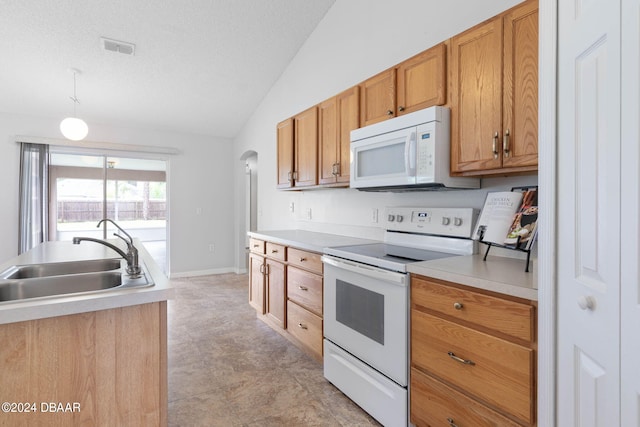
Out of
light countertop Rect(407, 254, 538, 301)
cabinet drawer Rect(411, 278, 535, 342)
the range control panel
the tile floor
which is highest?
the range control panel

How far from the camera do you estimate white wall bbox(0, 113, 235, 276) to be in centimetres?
509

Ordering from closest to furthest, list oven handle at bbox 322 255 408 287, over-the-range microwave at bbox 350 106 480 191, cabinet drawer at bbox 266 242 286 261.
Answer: oven handle at bbox 322 255 408 287
over-the-range microwave at bbox 350 106 480 191
cabinet drawer at bbox 266 242 286 261

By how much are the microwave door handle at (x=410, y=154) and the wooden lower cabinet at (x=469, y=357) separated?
2.06 feet

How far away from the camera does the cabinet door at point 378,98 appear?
2.13 meters

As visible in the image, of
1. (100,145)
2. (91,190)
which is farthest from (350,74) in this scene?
(91,190)

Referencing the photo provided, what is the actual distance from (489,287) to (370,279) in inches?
26.8

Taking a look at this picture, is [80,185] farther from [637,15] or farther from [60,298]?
[637,15]

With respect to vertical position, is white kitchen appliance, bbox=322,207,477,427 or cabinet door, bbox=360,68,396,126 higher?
cabinet door, bbox=360,68,396,126

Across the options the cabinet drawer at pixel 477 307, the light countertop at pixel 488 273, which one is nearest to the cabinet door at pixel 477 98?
the light countertop at pixel 488 273

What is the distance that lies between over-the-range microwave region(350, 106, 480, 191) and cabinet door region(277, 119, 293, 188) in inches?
43.2

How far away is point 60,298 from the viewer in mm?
1098

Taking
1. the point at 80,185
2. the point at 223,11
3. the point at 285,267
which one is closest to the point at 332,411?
the point at 285,267

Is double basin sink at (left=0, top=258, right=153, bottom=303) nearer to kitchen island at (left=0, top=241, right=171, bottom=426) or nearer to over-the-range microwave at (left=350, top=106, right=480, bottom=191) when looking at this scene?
kitchen island at (left=0, top=241, right=171, bottom=426)

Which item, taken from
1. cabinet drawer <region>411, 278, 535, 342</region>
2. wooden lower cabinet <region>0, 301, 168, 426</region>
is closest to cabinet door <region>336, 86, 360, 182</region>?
cabinet drawer <region>411, 278, 535, 342</region>
